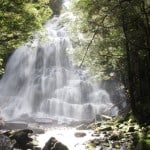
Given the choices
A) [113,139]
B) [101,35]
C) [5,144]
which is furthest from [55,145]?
[101,35]

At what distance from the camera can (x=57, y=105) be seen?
3706cm

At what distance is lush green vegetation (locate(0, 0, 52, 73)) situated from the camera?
54.6ft

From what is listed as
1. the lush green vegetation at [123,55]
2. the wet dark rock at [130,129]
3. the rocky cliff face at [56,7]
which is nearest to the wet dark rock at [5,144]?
the wet dark rock at [130,129]

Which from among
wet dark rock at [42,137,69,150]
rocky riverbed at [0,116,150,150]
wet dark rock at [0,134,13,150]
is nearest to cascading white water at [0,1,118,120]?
rocky riverbed at [0,116,150,150]

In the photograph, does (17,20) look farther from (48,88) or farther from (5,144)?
(48,88)

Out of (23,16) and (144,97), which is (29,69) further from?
(23,16)

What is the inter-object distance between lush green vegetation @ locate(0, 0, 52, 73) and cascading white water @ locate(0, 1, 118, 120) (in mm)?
13899

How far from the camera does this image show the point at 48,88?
136ft

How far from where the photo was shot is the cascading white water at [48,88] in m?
36.4

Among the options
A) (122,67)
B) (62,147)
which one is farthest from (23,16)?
(122,67)

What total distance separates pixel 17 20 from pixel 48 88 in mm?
24356

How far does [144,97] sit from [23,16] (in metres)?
11.6

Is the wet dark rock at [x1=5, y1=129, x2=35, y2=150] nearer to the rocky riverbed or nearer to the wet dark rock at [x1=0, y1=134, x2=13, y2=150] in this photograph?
the rocky riverbed

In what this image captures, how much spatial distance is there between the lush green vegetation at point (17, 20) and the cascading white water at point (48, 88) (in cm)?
1390
